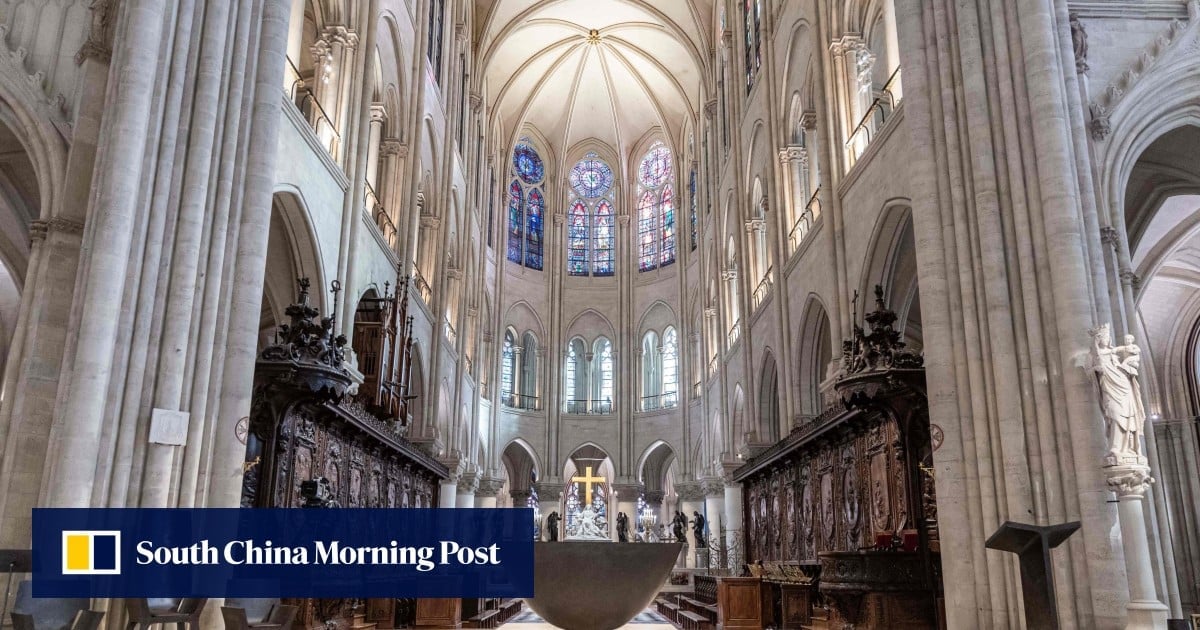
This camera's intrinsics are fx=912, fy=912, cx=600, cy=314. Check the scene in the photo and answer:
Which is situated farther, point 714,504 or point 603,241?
point 603,241

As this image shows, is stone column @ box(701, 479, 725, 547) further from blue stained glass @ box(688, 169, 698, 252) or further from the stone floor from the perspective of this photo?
the stone floor

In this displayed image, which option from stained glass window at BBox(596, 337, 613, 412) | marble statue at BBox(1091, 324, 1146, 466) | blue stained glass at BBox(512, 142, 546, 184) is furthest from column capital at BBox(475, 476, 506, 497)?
marble statue at BBox(1091, 324, 1146, 466)

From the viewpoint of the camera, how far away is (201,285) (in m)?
9.98

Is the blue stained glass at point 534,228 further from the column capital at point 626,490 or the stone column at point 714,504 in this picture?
the stone column at point 714,504

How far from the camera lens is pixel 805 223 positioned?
19.9 meters

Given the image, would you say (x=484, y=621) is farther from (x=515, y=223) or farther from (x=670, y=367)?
(x=515, y=223)

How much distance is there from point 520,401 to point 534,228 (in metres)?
7.78

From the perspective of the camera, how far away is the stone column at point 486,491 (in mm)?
34562

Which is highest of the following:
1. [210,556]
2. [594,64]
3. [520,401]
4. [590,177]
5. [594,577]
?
[594,64]

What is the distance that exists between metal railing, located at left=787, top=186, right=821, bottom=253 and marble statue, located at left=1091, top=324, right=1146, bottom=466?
890cm

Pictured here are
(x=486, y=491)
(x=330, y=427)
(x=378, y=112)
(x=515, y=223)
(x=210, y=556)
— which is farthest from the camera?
(x=515, y=223)

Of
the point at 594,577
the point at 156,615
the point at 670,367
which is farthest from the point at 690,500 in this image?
the point at 594,577

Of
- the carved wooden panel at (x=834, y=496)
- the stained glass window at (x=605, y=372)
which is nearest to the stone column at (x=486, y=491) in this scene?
the stained glass window at (x=605, y=372)

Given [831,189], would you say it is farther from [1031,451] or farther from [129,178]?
[129,178]
